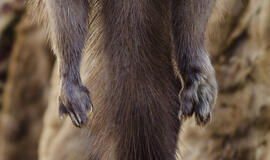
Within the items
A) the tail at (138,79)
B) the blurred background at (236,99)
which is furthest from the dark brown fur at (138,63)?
the blurred background at (236,99)

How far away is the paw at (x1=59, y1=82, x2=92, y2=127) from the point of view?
329 cm

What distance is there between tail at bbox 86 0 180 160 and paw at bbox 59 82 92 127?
22cm

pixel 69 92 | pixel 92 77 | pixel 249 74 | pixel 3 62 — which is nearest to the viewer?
pixel 69 92

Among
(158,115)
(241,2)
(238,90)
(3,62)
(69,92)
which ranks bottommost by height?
(3,62)

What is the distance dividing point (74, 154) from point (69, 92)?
2.10m

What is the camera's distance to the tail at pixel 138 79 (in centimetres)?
344

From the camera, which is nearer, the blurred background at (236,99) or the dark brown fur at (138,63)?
the dark brown fur at (138,63)

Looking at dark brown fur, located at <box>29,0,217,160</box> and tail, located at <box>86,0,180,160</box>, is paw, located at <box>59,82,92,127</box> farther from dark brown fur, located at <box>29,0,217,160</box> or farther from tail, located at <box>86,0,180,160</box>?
tail, located at <box>86,0,180,160</box>

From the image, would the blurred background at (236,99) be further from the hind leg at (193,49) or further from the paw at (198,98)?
the paw at (198,98)

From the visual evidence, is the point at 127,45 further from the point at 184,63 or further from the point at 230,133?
the point at 230,133

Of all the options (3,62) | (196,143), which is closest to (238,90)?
(196,143)

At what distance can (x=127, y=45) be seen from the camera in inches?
136

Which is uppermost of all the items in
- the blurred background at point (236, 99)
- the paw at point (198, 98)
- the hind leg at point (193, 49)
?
the hind leg at point (193, 49)

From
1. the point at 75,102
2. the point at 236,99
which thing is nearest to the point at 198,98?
the point at 75,102
